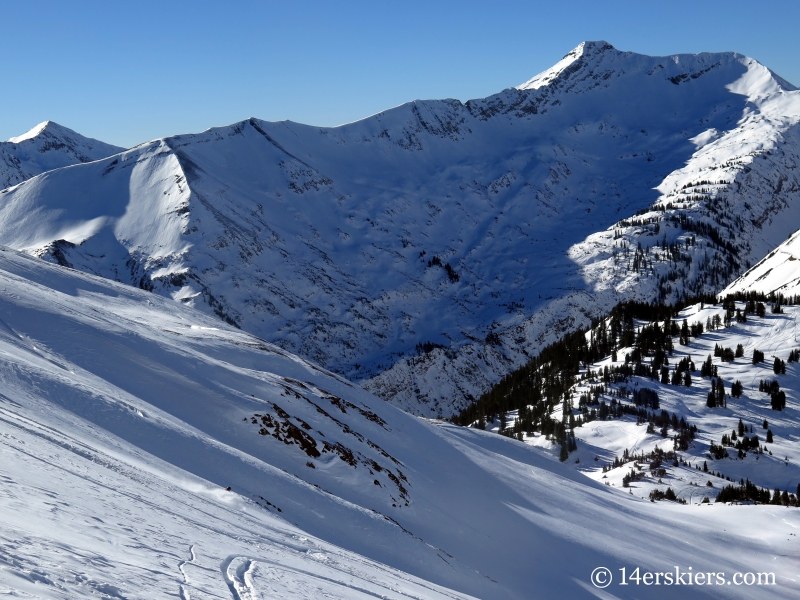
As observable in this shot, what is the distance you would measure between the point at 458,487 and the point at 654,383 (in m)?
86.3

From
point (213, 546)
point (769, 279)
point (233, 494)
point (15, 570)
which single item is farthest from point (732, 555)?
point (769, 279)

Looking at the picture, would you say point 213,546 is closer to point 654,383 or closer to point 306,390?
point 306,390

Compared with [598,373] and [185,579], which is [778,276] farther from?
[185,579]

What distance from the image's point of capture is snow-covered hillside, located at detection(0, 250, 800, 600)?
14383 mm

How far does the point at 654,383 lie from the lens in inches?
4594

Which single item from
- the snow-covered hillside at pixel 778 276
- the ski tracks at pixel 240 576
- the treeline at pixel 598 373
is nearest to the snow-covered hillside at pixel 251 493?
the ski tracks at pixel 240 576

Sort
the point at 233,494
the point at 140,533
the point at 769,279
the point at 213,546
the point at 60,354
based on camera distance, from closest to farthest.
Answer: the point at 140,533, the point at 213,546, the point at 233,494, the point at 60,354, the point at 769,279

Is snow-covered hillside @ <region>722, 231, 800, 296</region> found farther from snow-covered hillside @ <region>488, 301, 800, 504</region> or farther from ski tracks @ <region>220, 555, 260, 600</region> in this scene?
ski tracks @ <region>220, 555, 260, 600</region>

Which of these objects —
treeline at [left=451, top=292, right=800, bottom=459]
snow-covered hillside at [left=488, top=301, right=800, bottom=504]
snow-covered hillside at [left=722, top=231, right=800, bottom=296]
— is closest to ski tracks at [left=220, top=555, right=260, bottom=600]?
snow-covered hillside at [left=488, top=301, right=800, bottom=504]

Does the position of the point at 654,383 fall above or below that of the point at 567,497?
above

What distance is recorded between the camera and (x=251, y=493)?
26.1 m

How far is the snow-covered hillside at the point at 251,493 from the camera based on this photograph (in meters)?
14.4

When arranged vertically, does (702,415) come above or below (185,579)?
above

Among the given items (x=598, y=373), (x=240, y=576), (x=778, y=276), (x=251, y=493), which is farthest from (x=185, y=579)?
(x=778, y=276)
